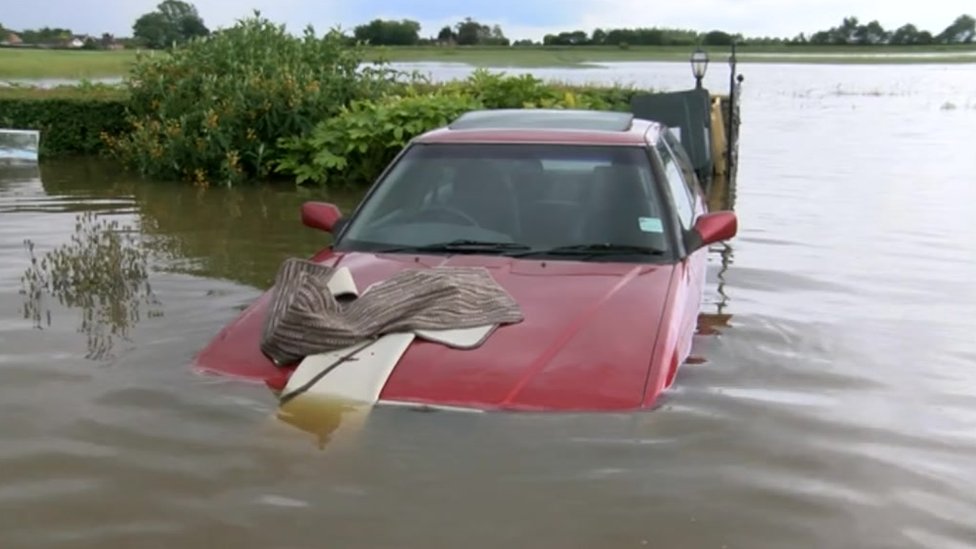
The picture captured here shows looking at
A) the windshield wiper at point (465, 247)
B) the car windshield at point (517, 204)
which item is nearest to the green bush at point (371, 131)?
the car windshield at point (517, 204)

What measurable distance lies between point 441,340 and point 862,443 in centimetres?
188

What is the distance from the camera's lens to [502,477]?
3902 millimetres

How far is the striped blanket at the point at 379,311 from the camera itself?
440 cm

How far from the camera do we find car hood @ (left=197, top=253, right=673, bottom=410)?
161 inches

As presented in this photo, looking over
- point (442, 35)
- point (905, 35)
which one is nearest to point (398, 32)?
point (442, 35)

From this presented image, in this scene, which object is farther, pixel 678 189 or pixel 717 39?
pixel 717 39

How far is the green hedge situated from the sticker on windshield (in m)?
13.3

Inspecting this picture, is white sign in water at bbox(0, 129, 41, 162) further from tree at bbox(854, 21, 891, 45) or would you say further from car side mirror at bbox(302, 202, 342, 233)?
tree at bbox(854, 21, 891, 45)

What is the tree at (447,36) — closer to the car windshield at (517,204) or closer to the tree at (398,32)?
the tree at (398,32)

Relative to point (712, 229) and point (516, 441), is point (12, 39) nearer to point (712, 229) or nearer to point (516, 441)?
point (712, 229)

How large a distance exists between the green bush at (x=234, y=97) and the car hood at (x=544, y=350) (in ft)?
32.1

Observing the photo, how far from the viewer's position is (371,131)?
1394cm

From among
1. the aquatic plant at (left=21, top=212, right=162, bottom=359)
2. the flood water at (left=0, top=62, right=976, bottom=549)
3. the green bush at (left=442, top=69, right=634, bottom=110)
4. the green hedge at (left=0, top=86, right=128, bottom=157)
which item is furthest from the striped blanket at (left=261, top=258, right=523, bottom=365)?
the green hedge at (left=0, top=86, right=128, bottom=157)

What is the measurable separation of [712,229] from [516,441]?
73.0 inches
